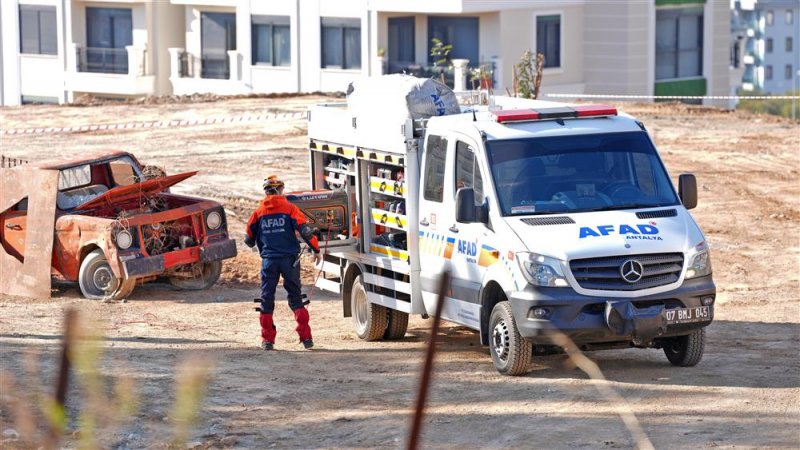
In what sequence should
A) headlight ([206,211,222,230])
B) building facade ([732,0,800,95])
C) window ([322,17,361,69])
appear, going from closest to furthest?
headlight ([206,211,222,230]) < window ([322,17,361,69]) < building facade ([732,0,800,95])

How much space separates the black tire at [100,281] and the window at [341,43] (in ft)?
94.4

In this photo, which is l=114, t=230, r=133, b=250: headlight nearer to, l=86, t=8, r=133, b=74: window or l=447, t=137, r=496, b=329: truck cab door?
l=447, t=137, r=496, b=329: truck cab door

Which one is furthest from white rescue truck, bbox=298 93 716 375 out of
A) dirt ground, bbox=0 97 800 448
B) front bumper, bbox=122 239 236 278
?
front bumper, bbox=122 239 236 278

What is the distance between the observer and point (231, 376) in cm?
1231

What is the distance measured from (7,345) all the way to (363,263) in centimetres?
353

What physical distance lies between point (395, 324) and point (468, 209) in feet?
8.14

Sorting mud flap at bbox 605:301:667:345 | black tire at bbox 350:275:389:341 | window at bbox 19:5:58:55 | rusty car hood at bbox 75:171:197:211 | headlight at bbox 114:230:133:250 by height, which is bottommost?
black tire at bbox 350:275:389:341

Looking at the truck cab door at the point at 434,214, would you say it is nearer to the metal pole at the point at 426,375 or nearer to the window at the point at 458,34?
the metal pole at the point at 426,375

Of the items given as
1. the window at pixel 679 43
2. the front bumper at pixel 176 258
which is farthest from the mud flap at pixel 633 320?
the window at pixel 679 43

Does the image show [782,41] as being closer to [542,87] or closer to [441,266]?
[542,87]

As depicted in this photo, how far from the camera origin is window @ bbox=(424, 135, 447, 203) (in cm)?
1300

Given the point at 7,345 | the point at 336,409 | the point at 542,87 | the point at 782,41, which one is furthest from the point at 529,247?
the point at 782,41

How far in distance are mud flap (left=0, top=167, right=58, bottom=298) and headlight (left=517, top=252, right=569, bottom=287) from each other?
289 inches

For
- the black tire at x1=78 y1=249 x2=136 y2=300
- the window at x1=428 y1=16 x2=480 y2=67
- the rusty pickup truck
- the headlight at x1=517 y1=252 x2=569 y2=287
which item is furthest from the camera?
the window at x1=428 y1=16 x2=480 y2=67
